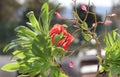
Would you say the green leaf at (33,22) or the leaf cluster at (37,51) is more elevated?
the green leaf at (33,22)

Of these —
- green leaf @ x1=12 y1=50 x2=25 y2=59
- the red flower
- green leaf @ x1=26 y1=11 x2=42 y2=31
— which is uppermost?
green leaf @ x1=26 y1=11 x2=42 y2=31

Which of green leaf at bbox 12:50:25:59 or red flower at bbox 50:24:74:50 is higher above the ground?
red flower at bbox 50:24:74:50

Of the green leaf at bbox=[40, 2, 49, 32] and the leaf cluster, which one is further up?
the green leaf at bbox=[40, 2, 49, 32]

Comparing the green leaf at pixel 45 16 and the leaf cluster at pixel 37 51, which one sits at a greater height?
the green leaf at pixel 45 16

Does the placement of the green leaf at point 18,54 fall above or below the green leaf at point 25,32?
below

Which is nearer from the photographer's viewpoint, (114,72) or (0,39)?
(114,72)

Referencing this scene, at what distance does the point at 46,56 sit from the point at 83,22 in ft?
0.34

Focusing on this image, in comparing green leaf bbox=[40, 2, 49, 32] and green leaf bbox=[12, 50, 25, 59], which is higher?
green leaf bbox=[40, 2, 49, 32]

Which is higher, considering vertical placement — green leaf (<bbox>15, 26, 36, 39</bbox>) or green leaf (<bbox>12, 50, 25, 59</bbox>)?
green leaf (<bbox>15, 26, 36, 39</bbox>)

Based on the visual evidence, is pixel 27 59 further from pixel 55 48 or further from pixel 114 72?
pixel 114 72

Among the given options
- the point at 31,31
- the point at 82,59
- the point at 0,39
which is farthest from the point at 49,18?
the point at 0,39

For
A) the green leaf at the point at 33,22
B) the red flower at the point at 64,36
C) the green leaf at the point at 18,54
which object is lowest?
the green leaf at the point at 18,54

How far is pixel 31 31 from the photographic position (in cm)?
70

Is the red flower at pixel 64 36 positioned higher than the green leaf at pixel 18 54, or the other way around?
the red flower at pixel 64 36
